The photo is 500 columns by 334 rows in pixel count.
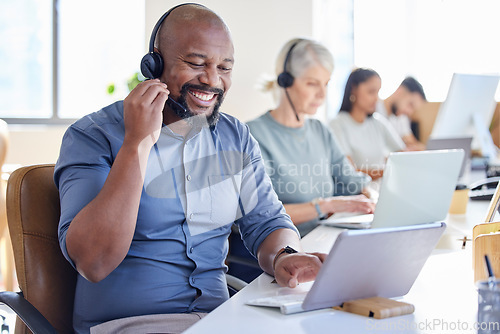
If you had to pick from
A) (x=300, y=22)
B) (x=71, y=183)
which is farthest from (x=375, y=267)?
(x=300, y=22)

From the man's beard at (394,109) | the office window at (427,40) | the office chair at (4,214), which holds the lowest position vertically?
the office chair at (4,214)

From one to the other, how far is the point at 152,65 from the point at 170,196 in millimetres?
325

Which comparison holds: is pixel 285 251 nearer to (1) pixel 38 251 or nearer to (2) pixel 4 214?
(1) pixel 38 251

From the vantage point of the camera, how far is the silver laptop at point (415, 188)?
160 centimetres

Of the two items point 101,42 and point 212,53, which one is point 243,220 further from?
point 101,42

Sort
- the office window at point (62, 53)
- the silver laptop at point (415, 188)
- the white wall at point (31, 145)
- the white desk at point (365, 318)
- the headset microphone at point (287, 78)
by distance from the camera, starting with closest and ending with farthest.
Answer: the white desk at point (365, 318)
the silver laptop at point (415, 188)
the headset microphone at point (287, 78)
the white wall at point (31, 145)
the office window at point (62, 53)

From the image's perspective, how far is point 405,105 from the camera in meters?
5.30

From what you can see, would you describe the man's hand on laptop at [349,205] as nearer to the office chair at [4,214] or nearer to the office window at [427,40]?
the office chair at [4,214]

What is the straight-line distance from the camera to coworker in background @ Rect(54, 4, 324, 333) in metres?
1.10

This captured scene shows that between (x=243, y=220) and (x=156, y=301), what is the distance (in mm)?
342

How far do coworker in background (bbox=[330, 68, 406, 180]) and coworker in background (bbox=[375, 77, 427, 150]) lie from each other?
176cm

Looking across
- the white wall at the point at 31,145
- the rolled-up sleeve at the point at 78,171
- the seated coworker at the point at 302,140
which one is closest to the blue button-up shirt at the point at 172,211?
the rolled-up sleeve at the point at 78,171

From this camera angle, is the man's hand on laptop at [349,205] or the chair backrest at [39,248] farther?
the man's hand on laptop at [349,205]

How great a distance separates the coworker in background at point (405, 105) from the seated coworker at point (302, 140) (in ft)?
9.87
